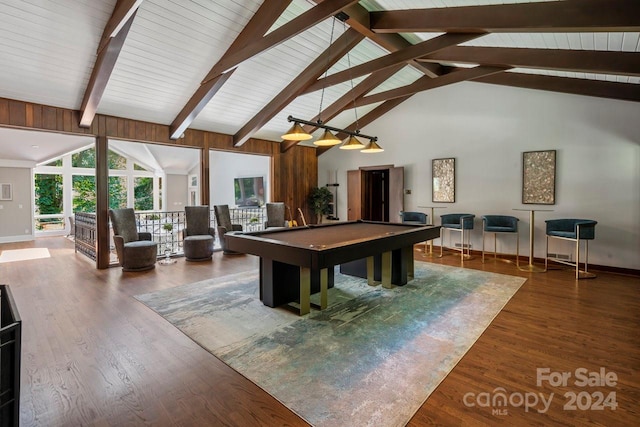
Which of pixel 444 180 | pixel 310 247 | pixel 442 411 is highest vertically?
pixel 444 180

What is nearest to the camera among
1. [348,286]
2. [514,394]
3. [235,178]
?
[514,394]

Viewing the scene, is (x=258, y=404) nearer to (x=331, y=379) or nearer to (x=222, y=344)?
(x=331, y=379)

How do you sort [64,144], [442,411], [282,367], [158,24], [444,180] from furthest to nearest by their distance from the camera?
1. [64,144]
2. [444,180]
3. [158,24]
4. [282,367]
5. [442,411]

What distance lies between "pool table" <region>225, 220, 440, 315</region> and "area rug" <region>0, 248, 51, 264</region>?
601cm

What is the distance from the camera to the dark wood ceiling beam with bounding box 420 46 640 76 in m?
3.72

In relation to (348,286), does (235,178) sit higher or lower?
higher

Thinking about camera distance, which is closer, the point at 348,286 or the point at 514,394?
the point at 514,394

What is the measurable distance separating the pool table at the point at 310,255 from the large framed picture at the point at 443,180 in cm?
273

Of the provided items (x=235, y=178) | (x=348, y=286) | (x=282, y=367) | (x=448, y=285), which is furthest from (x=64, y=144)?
(x=448, y=285)

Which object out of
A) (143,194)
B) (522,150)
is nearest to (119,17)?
(522,150)

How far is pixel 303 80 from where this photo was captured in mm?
5898

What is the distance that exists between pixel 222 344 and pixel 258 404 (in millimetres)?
964

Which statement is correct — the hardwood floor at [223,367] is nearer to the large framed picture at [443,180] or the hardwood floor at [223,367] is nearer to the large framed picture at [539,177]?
the large framed picture at [539,177]

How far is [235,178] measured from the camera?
11969 mm
